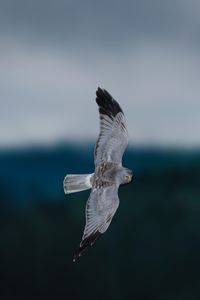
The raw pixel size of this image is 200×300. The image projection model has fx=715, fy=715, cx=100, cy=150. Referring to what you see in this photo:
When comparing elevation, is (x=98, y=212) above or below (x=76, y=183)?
below

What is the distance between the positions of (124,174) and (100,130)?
38.9 inches

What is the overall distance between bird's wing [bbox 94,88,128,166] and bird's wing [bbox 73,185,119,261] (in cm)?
65

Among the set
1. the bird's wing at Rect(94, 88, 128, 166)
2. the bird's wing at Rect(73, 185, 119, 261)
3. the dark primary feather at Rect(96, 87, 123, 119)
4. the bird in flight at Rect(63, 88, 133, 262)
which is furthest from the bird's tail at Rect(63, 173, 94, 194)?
the dark primary feather at Rect(96, 87, 123, 119)

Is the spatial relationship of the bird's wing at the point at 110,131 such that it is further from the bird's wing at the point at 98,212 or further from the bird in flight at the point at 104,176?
the bird's wing at the point at 98,212

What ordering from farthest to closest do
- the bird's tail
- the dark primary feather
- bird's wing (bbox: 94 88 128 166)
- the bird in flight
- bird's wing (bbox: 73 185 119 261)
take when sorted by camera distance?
the dark primary feather
bird's wing (bbox: 94 88 128 166)
the bird's tail
the bird in flight
bird's wing (bbox: 73 185 119 261)

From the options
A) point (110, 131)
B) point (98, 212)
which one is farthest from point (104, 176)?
point (110, 131)

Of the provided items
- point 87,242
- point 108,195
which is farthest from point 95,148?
point 87,242

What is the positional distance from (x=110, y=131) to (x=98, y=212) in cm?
146

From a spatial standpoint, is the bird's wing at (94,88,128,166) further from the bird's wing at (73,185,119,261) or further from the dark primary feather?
the bird's wing at (73,185,119,261)

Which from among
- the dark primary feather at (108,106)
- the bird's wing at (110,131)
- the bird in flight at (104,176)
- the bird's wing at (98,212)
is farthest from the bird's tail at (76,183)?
the dark primary feather at (108,106)

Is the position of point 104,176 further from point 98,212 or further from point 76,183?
point 98,212

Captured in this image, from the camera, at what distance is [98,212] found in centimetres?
970

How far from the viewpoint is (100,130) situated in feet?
35.0

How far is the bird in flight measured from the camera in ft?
31.3
